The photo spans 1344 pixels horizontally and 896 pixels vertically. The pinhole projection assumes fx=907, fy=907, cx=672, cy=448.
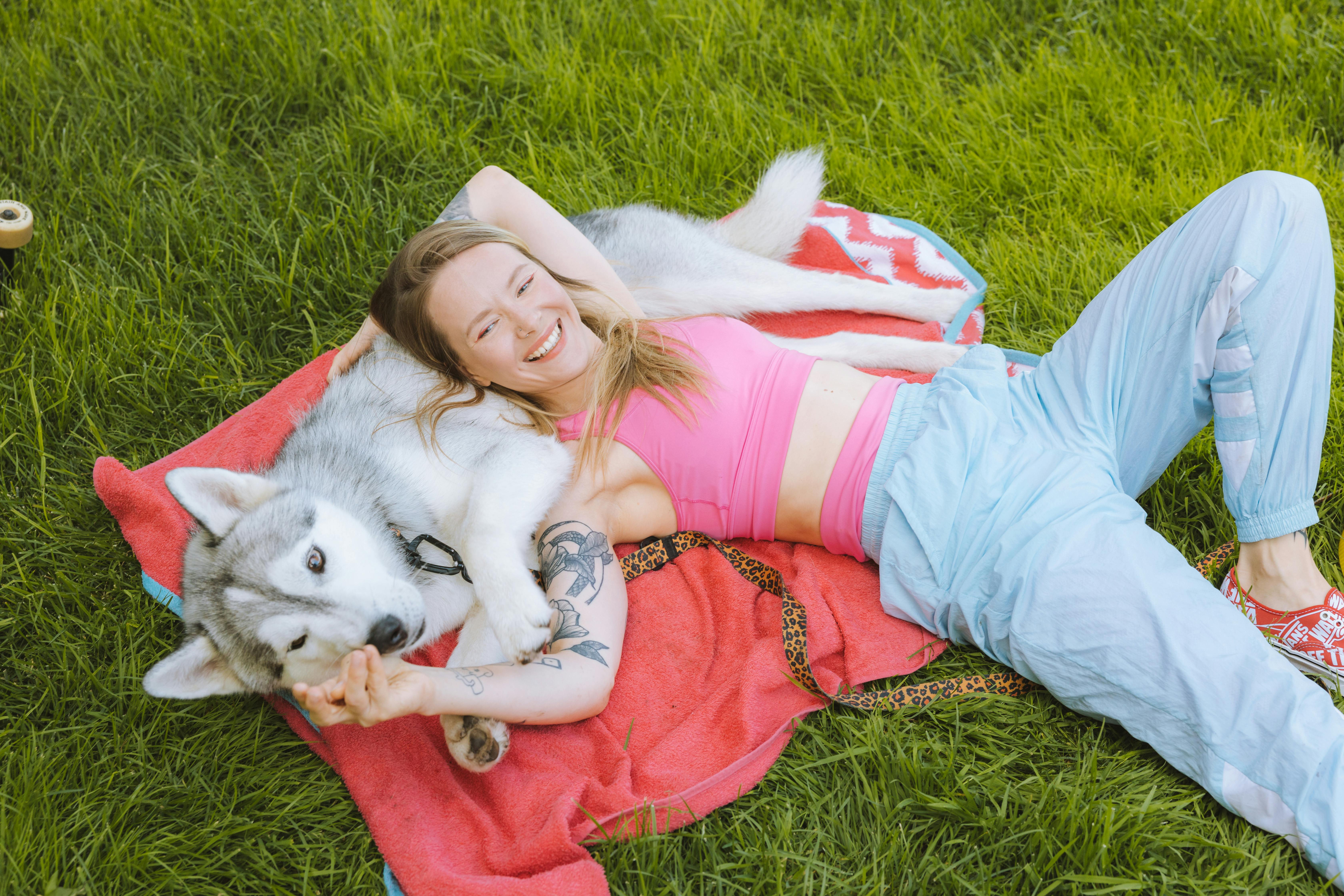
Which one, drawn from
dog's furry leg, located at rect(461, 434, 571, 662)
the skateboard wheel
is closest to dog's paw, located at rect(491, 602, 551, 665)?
dog's furry leg, located at rect(461, 434, 571, 662)

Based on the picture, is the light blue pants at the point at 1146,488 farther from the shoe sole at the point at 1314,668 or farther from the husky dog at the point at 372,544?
the husky dog at the point at 372,544

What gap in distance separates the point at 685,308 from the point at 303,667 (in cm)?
181

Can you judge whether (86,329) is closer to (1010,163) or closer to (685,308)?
(685,308)

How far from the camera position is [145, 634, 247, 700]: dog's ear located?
2.21 m

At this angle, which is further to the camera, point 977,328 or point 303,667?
point 977,328

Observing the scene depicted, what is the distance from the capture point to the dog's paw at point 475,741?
2.25 m

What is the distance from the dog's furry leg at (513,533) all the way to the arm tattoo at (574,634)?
53 millimetres

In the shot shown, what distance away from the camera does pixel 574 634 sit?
2.36 m

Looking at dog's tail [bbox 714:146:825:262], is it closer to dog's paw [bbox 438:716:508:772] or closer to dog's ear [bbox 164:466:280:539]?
dog's ear [bbox 164:466:280:539]

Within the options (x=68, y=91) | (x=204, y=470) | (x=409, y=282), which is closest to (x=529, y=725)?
(x=204, y=470)

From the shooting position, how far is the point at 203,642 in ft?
7.61

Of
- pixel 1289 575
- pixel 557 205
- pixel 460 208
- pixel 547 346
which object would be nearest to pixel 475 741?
pixel 547 346

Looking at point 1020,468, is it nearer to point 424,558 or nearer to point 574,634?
point 574,634

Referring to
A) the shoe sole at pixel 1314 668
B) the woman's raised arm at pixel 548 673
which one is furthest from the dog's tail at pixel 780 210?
the shoe sole at pixel 1314 668
